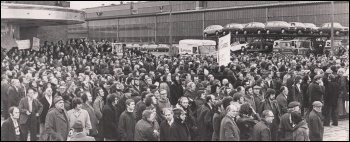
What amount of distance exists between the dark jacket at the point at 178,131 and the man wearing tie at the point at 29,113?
3.46 m

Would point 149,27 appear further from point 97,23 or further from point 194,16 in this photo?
point 97,23

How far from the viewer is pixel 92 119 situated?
380 inches

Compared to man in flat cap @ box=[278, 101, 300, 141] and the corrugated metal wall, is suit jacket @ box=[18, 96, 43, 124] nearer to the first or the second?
man in flat cap @ box=[278, 101, 300, 141]

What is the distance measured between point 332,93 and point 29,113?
8032mm

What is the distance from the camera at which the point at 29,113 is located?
33.0ft

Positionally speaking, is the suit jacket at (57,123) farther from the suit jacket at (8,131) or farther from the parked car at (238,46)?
the parked car at (238,46)

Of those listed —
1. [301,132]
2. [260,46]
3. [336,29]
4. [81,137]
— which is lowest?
[81,137]

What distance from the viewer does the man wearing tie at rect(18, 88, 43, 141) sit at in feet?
32.9

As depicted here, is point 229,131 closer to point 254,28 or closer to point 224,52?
point 224,52

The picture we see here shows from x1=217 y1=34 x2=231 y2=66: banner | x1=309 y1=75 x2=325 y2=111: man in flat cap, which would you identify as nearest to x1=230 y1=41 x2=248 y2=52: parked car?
x1=217 y1=34 x2=231 y2=66: banner

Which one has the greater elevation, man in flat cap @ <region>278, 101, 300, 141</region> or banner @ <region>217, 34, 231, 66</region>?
banner @ <region>217, 34, 231, 66</region>

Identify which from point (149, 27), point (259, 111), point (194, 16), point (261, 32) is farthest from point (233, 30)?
point (259, 111)

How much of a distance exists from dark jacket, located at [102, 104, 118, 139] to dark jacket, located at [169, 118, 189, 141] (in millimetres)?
1923

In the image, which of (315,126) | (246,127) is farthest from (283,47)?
(246,127)
